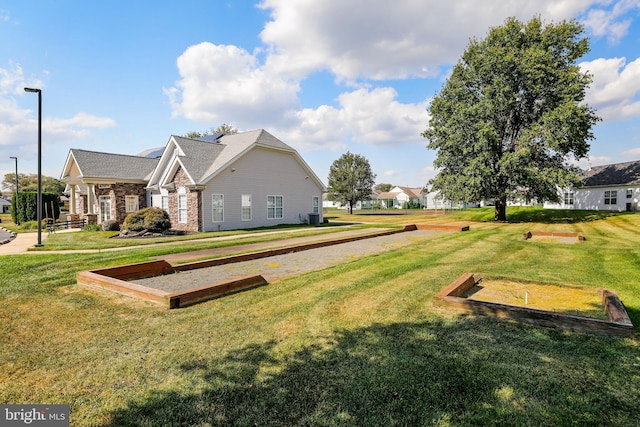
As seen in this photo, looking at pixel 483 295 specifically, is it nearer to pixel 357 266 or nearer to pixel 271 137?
pixel 357 266

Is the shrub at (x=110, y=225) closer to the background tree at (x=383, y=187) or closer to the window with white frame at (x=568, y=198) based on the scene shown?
the window with white frame at (x=568, y=198)

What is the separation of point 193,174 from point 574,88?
28.9 metres

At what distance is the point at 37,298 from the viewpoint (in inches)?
240

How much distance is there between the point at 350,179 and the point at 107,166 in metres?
41.4

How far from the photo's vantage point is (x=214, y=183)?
2103cm

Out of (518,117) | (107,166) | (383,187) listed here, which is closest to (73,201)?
(107,166)

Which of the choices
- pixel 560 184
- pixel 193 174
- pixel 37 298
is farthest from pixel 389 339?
A: pixel 560 184

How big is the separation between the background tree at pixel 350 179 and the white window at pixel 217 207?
4029cm

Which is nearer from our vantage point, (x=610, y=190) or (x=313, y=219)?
(x=313, y=219)

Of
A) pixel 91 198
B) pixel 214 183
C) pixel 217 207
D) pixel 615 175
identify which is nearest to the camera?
pixel 214 183

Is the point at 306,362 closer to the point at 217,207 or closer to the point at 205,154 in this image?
the point at 217,207

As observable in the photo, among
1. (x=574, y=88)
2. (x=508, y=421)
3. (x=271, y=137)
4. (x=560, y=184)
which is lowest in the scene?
(x=508, y=421)

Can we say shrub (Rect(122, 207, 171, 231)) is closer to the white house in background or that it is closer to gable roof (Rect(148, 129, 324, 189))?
gable roof (Rect(148, 129, 324, 189))

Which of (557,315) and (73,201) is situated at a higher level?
(73,201)
